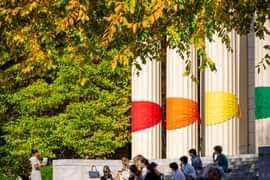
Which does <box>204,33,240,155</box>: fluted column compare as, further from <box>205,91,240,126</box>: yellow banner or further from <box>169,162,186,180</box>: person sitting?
<box>169,162,186,180</box>: person sitting

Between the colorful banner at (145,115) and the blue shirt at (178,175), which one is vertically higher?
the colorful banner at (145,115)

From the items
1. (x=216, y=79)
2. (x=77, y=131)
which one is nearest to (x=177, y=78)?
(x=216, y=79)

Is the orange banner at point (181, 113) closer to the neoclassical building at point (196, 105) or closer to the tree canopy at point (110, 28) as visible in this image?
the neoclassical building at point (196, 105)

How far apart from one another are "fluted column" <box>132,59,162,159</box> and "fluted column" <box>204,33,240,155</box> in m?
3.10

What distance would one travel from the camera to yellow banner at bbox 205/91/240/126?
4609cm

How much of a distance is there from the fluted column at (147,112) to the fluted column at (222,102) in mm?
3097

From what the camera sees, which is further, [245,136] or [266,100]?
[245,136]

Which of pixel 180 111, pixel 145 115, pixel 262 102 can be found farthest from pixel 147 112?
pixel 262 102

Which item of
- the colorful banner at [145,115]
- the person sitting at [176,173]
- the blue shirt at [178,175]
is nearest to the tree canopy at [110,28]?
the person sitting at [176,173]

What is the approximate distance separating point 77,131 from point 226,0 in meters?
44.6

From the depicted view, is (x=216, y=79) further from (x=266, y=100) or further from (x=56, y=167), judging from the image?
(x=56, y=167)

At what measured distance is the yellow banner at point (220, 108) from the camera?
151ft

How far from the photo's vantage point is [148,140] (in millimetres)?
48844

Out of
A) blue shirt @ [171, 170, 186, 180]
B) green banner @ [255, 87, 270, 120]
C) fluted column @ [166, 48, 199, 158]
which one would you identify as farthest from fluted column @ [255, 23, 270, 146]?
blue shirt @ [171, 170, 186, 180]
